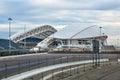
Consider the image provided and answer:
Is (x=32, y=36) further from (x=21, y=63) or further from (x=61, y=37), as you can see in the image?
(x=21, y=63)

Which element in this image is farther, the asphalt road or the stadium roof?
the stadium roof

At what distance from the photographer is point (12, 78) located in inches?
1163

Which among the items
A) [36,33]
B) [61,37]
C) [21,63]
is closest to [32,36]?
[36,33]

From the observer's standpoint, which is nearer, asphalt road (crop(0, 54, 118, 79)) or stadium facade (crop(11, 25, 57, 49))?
asphalt road (crop(0, 54, 118, 79))

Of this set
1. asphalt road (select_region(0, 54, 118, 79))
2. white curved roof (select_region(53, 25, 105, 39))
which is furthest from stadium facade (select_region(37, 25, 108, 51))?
asphalt road (select_region(0, 54, 118, 79))

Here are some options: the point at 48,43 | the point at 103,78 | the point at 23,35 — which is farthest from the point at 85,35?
the point at 103,78

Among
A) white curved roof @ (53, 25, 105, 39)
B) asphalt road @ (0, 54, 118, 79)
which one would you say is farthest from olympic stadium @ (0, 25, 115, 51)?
asphalt road @ (0, 54, 118, 79)

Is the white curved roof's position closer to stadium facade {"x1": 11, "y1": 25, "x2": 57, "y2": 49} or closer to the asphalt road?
stadium facade {"x1": 11, "y1": 25, "x2": 57, "y2": 49}

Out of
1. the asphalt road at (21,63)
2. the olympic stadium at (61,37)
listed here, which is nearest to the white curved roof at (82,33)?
the olympic stadium at (61,37)

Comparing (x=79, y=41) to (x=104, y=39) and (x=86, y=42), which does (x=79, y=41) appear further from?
(x=104, y=39)

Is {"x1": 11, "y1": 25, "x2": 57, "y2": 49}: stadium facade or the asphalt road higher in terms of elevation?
{"x1": 11, "y1": 25, "x2": 57, "y2": 49}: stadium facade

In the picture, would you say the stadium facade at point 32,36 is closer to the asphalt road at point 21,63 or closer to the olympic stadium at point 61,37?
the olympic stadium at point 61,37

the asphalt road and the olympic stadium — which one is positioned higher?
the olympic stadium

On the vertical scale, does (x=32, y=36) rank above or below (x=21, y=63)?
above
